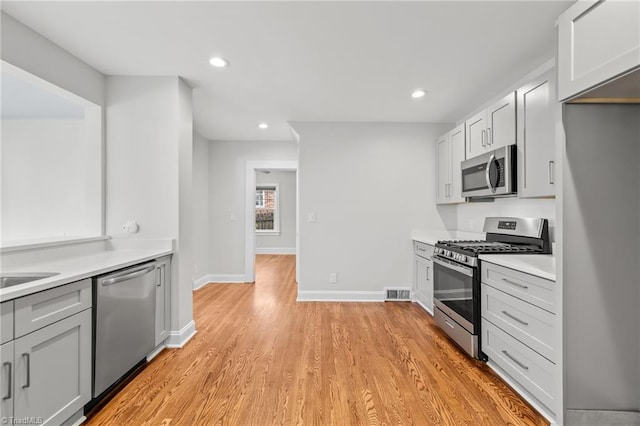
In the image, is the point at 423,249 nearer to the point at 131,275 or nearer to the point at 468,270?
the point at 468,270

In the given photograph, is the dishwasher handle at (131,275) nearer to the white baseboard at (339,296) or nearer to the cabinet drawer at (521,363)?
the white baseboard at (339,296)

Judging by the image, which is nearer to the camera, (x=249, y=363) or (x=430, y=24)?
(x=430, y=24)

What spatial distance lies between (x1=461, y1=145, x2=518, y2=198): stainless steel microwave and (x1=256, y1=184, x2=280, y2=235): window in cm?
691

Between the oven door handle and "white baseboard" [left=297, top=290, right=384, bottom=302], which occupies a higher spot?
the oven door handle

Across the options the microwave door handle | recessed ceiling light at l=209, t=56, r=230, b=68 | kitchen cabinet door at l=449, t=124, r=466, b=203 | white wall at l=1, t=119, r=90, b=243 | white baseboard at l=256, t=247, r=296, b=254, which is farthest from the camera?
white baseboard at l=256, t=247, r=296, b=254

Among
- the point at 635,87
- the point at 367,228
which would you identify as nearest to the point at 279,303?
the point at 367,228

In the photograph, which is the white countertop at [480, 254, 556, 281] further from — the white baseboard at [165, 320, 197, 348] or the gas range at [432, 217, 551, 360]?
the white baseboard at [165, 320, 197, 348]

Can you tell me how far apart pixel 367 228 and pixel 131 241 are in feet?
8.99

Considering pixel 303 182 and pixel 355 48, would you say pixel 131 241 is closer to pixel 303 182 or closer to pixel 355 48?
pixel 303 182

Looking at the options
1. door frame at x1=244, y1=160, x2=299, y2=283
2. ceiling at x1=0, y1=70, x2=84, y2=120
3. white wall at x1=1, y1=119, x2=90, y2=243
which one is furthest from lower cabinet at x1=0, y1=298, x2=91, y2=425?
door frame at x1=244, y1=160, x2=299, y2=283

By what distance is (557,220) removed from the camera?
168cm

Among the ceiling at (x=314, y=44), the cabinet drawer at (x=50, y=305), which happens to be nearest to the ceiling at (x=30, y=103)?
the ceiling at (x=314, y=44)


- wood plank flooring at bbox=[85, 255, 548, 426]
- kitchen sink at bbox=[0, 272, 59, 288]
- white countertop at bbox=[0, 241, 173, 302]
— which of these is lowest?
wood plank flooring at bbox=[85, 255, 548, 426]

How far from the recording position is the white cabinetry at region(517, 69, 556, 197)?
6.89 feet
